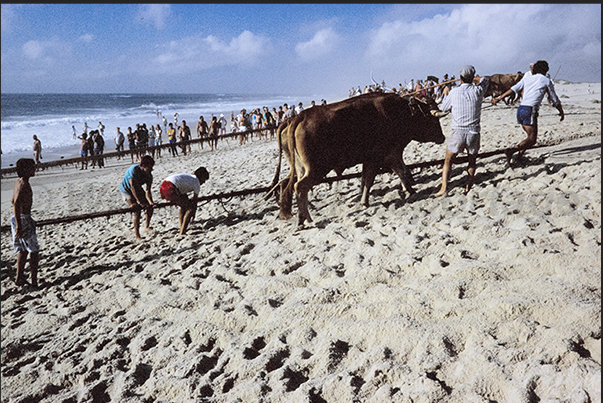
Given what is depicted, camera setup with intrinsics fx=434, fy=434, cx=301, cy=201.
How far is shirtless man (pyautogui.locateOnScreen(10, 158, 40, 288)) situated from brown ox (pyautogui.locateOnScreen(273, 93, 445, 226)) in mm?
2965

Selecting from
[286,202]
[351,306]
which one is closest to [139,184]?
[286,202]

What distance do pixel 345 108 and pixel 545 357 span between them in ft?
11.4

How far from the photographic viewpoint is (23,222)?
5020mm

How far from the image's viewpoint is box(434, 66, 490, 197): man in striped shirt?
4.71 m

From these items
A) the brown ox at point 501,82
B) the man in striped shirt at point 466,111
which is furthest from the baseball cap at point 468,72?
the brown ox at point 501,82

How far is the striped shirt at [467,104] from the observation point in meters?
4.71

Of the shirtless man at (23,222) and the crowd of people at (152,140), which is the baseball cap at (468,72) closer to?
the shirtless man at (23,222)

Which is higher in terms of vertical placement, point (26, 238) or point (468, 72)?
point (468, 72)

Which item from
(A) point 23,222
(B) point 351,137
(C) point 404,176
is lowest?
(A) point 23,222

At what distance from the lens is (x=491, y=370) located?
227cm

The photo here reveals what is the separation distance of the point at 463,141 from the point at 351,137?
1.26 m

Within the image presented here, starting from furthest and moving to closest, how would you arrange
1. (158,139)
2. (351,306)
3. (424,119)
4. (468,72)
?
(158,139) < (424,119) < (468,72) < (351,306)

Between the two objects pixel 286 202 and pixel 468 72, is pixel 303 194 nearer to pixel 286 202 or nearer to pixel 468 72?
pixel 286 202

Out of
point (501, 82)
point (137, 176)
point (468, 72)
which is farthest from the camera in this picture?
point (501, 82)
